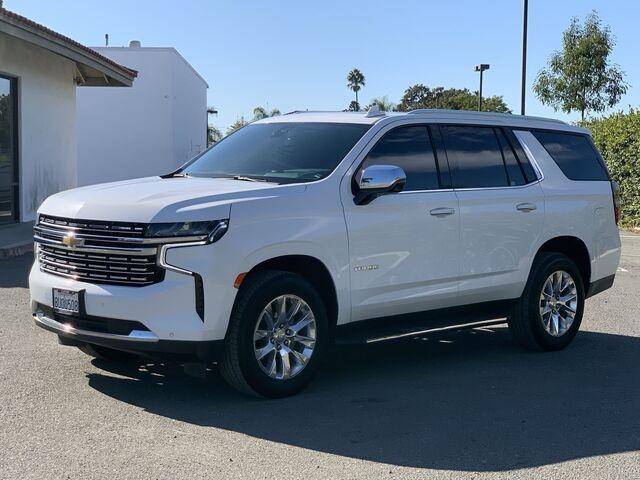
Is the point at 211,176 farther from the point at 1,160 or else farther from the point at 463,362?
the point at 1,160

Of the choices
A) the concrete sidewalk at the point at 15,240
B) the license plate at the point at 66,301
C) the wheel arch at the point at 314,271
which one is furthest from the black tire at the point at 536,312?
the concrete sidewalk at the point at 15,240

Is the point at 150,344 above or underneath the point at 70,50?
underneath

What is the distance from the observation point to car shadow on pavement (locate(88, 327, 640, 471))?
476cm

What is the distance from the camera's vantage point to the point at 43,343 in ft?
23.0

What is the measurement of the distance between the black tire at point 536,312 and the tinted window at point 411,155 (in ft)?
4.84

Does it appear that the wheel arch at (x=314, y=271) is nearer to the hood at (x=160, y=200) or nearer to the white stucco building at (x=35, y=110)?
the hood at (x=160, y=200)

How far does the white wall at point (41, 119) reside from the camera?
55.1 ft

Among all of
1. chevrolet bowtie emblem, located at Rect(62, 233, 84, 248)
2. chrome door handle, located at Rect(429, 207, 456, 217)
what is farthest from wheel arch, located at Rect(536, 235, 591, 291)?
chevrolet bowtie emblem, located at Rect(62, 233, 84, 248)

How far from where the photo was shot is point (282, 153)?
6344 millimetres

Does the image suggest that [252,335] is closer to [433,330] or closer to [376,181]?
[376,181]

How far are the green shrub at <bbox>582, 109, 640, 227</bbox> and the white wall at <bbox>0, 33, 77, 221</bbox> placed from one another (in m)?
13.8

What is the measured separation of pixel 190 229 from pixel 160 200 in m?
0.32

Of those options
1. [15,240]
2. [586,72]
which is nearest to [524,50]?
[586,72]

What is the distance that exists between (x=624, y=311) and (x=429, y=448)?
18.5ft
